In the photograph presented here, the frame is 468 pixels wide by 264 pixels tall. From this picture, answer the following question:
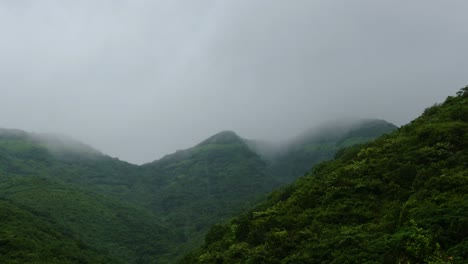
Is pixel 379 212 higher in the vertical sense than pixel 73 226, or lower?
lower

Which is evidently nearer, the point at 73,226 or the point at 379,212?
the point at 379,212

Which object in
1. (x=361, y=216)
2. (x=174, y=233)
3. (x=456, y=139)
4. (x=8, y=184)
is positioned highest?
(x=8, y=184)

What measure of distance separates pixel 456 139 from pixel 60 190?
132 meters

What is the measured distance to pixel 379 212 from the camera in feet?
125

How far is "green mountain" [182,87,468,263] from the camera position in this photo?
89.2 ft

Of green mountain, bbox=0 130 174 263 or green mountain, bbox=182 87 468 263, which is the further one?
green mountain, bbox=0 130 174 263

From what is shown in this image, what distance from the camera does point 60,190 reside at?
14812 centimetres

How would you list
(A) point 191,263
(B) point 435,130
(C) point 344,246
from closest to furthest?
(C) point 344,246
(B) point 435,130
(A) point 191,263

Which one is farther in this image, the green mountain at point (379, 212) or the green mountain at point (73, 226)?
the green mountain at point (73, 226)

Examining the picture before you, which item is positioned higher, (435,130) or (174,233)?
(435,130)

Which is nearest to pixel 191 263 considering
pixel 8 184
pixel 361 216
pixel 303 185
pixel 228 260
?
pixel 228 260

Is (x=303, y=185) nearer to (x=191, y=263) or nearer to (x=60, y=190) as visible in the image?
(x=191, y=263)

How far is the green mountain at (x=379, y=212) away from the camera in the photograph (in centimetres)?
2718

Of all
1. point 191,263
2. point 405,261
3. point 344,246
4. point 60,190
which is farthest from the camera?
point 60,190
